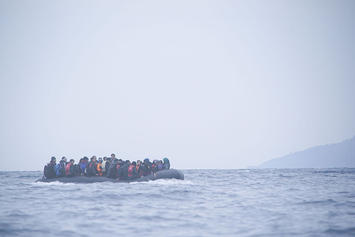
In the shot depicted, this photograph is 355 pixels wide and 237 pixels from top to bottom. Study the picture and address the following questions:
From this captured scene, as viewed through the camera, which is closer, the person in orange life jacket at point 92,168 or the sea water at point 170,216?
the sea water at point 170,216

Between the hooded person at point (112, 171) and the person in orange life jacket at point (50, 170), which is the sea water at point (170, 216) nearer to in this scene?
the hooded person at point (112, 171)

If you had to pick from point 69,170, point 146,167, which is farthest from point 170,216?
point 69,170

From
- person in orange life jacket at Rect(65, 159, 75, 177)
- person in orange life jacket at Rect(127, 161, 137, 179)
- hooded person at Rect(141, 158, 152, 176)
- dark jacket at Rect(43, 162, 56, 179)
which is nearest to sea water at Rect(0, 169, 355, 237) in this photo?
person in orange life jacket at Rect(127, 161, 137, 179)

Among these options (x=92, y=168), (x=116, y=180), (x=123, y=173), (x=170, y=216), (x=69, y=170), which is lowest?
(x=170, y=216)

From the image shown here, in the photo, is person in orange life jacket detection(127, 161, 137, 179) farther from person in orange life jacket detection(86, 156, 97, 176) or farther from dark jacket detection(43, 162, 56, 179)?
dark jacket detection(43, 162, 56, 179)

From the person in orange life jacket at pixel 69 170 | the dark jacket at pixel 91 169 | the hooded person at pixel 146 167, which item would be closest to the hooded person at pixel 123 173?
the hooded person at pixel 146 167

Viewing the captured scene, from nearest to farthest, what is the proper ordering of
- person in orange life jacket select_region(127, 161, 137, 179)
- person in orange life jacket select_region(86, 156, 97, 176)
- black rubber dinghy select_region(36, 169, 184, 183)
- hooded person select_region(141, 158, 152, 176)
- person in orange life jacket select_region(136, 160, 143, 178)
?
1. black rubber dinghy select_region(36, 169, 184, 183)
2. person in orange life jacket select_region(127, 161, 137, 179)
3. person in orange life jacket select_region(86, 156, 97, 176)
4. person in orange life jacket select_region(136, 160, 143, 178)
5. hooded person select_region(141, 158, 152, 176)

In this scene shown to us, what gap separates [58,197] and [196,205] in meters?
7.58

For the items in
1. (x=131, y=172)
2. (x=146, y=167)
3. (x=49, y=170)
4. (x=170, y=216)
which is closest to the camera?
(x=170, y=216)

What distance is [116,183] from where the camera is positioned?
23.5 m

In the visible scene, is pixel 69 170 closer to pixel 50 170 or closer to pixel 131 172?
pixel 50 170

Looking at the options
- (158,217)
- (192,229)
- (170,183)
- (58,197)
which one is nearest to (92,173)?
(170,183)

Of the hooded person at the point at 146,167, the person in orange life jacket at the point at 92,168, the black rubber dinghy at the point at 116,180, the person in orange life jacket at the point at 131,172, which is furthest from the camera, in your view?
the hooded person at the point at 146,167

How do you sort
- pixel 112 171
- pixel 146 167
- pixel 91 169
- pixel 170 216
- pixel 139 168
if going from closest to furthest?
pixel 170 216 → pixel 112 171 → pixel 91 169 → pixel 139 168 → pixel 146 167
